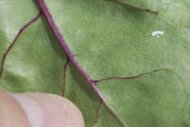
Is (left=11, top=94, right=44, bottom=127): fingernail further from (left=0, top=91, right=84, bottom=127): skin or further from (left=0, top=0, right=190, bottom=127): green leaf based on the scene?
(left=0, top=0, right=190, bottom=127): green leaf

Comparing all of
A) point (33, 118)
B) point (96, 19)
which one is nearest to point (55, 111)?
point (33, 118)

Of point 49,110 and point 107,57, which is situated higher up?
point 107,57

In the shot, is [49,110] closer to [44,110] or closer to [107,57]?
[44,110]

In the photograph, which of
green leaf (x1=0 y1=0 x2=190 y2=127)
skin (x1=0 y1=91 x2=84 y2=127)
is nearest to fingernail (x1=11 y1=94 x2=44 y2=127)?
skin (x1=0 y1=91 x2=84 y2=127)

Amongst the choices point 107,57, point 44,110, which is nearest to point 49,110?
point 44,110

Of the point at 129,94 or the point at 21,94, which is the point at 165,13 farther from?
the point at 21,94

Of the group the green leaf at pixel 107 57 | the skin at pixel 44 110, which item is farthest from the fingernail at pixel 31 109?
the green leaf at pixel 107 57
